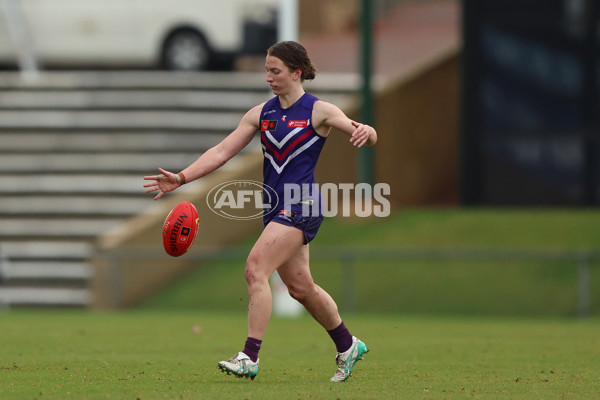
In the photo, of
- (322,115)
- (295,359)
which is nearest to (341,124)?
(322,115)

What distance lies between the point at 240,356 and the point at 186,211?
48.6 inches

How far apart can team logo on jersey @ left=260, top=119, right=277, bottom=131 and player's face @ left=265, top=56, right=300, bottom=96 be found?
7.5 inches

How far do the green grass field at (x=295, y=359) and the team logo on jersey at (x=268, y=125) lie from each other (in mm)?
1678

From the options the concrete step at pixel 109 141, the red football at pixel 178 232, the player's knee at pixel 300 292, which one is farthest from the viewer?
the concrete step at pixel 109 141

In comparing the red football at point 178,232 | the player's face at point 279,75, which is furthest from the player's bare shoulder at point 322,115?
the red football at point 178,232

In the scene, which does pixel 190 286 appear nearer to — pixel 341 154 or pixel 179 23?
pixel 341 154

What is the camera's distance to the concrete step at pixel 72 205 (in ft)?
71.0

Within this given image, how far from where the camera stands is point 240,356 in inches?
346

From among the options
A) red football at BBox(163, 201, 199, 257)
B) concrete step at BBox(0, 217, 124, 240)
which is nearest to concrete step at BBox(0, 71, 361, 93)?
concrete step at BBox(0, 217, 124, 240)

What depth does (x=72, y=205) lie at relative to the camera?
21.8 m

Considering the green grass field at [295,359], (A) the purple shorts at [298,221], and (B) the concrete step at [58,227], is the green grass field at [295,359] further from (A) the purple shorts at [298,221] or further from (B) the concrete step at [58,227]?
(B) the concrete step at [58,227]

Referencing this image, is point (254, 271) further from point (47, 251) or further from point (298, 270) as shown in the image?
point (47, 251)

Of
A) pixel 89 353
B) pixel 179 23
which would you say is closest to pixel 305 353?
pixel 89 353

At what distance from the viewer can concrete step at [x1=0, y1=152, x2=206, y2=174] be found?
2256cm
